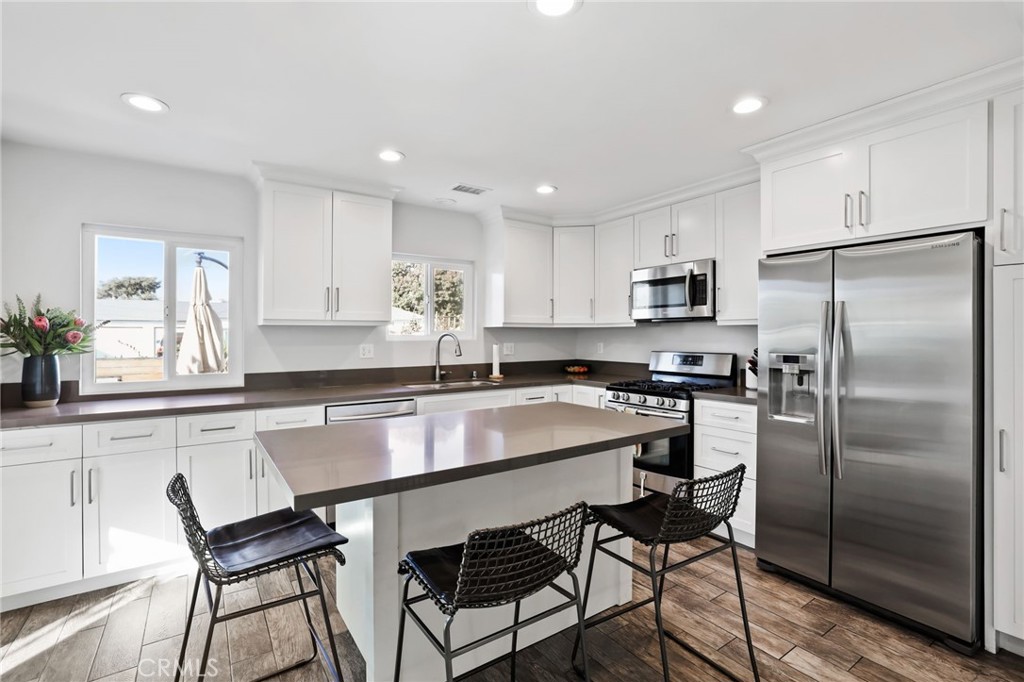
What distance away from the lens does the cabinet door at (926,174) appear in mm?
2129

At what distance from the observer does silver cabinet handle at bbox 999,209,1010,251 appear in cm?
205

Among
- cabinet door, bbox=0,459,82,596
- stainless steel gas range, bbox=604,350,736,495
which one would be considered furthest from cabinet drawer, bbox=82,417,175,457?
stainless steel gas range, bbox=604,350,736,495

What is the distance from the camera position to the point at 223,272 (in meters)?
3.51

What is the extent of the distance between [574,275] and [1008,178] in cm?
299

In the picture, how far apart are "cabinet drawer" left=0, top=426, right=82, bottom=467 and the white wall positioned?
0.68m

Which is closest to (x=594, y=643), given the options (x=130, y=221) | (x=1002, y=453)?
(x=1002, y=453)

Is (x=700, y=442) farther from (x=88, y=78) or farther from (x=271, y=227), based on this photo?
(x=88, y=78)

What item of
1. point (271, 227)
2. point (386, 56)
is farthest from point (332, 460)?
point (271, 227)

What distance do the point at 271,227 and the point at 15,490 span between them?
6.41 ft

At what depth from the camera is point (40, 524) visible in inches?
97.1

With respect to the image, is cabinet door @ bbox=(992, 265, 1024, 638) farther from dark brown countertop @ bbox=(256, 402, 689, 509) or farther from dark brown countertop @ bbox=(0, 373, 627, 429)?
dark brown countertop @ bbox=(0, 373, 627, 429)
